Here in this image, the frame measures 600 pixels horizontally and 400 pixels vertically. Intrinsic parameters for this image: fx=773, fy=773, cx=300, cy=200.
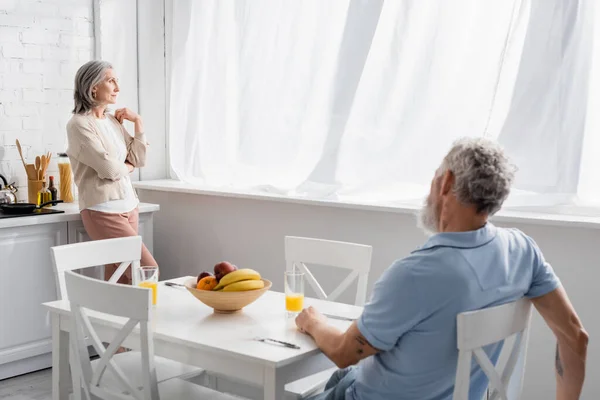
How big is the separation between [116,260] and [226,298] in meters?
0.82

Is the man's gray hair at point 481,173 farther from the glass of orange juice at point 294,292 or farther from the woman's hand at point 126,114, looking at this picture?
the woman's hand at point 126,114

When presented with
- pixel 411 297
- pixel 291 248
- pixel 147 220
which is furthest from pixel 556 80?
Result: pixel 147 220

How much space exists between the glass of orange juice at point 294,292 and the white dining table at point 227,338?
0.12ft

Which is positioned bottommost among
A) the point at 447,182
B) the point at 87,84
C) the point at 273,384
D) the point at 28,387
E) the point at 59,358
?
the point at 28,387

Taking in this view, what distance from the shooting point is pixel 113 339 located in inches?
85.9

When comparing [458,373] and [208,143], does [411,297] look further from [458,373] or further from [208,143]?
[208,143]

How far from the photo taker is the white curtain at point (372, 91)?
313 cm

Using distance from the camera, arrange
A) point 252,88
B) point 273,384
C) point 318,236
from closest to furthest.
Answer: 1. point 273,384
2. point 318,236
3. point 252,88

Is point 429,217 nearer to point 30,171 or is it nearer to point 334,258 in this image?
point 334,258

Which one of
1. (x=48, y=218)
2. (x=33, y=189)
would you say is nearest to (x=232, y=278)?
(x=48, y=218)

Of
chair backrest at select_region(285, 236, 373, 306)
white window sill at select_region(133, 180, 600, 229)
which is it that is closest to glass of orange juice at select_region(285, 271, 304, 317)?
chair backrest at select_region(285, 236, 373, 306)

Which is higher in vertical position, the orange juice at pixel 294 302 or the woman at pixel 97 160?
the woman at pixel 97 160

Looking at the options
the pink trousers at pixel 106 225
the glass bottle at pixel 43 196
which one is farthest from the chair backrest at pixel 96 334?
the glass bottle at pixel 43 196

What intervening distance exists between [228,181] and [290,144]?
0.52 meters
